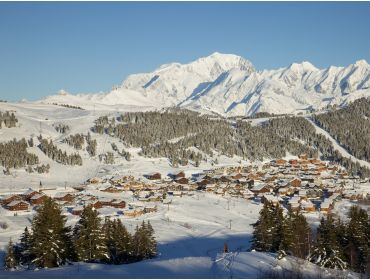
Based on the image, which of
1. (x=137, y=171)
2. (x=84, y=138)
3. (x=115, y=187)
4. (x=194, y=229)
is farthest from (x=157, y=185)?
(x=84, y=138)

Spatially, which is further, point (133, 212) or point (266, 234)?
point (133, 212)

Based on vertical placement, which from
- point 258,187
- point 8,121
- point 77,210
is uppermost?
point 8,121

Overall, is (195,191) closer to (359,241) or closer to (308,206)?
(308,206)

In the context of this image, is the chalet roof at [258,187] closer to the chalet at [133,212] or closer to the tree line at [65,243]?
the chalet at [133,212]

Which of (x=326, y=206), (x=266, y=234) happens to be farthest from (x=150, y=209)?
(x=266, y=234)

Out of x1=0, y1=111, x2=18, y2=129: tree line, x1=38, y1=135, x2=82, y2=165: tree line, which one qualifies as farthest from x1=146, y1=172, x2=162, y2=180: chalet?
x1=0, y1=111, x2=18, y2=129: tree line

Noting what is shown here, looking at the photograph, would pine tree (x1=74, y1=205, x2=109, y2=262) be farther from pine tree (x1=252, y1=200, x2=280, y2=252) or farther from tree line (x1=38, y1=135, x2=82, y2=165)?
tree line (x1=38, y1=135, x2=82, y2=165)
